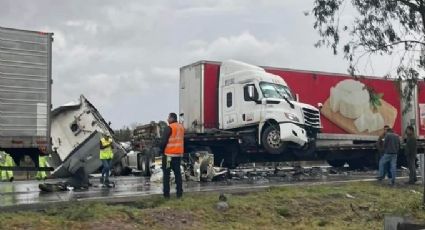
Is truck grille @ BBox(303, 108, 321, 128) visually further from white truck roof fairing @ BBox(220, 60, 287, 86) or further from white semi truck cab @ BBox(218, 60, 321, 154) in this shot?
white truck roof fairing @ BBox(220, 60, 287, 86)

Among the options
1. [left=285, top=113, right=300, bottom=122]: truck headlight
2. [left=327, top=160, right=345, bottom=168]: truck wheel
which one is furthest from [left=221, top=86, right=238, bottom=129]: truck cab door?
[left=327, top=160, right=345, bottom=168]: truck wheel

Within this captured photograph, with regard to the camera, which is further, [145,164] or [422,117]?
[422,117]

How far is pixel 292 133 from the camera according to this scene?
21.7m

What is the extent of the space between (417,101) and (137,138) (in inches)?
497

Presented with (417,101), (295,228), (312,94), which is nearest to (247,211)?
(295,228)

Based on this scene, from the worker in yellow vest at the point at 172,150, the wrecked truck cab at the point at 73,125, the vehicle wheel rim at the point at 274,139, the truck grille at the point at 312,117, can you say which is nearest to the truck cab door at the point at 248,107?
the vehicle wheel rim at the point at 274,139

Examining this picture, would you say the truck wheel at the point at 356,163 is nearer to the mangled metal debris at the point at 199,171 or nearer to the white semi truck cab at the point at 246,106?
the white semi truck cab at the point at 246,106

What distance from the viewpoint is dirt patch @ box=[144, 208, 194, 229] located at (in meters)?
9.73

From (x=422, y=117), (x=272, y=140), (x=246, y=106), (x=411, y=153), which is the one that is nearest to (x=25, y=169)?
(x=246, y=106)

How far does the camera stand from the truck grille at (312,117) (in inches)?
898

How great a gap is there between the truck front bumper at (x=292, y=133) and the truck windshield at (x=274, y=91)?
3.77 feet

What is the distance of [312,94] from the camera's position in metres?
25.1

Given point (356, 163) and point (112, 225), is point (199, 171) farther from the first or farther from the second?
point (356, 163)

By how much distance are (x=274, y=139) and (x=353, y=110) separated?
6.07 m
